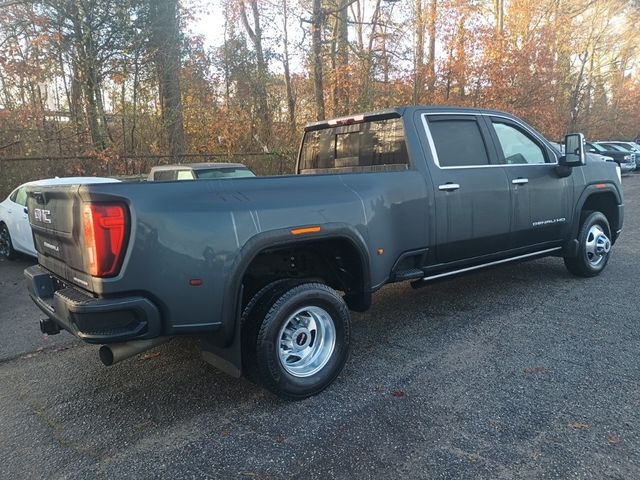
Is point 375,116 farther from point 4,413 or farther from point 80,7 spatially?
point 80,7

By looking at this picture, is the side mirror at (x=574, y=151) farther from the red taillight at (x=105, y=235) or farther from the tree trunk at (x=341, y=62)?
the tree trunk at (x=341, y=62)

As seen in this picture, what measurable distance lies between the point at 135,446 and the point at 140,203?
144cm

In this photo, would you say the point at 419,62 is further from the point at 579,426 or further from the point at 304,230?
the point at 579,426

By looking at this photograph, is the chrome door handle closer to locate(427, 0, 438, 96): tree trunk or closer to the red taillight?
the red taillight

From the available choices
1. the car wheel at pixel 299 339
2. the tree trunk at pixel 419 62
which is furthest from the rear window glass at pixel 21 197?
the tree trunk at pixel 419 62

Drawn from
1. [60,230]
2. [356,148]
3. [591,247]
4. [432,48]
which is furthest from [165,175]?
[432,48]

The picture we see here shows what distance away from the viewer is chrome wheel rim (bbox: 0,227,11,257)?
27.5 feet

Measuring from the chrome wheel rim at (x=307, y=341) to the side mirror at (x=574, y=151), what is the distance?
11.5ft

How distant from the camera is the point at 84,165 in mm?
11633

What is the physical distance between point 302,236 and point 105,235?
123cm

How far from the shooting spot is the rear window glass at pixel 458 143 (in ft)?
14.7

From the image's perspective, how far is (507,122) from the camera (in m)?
5.18

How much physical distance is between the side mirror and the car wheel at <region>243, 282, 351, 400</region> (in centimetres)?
341

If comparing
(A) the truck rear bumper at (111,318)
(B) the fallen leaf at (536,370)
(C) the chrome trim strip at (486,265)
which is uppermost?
(A) the truck rear bumper at (111,318)
